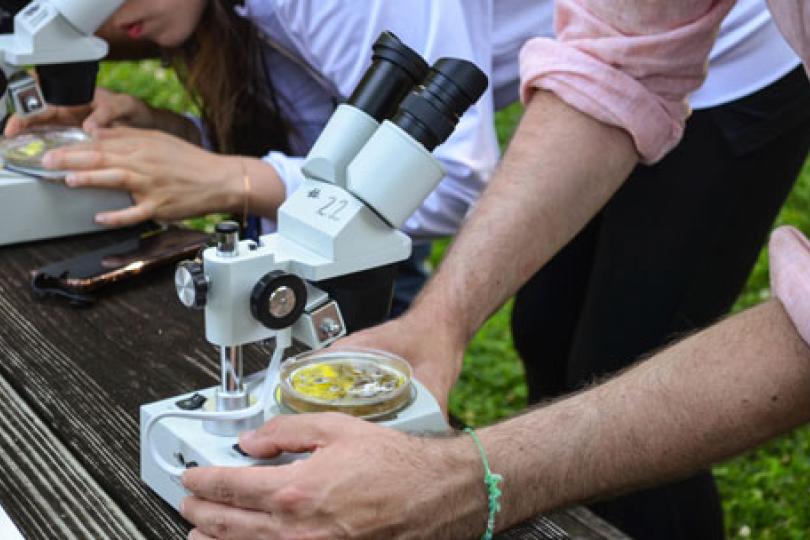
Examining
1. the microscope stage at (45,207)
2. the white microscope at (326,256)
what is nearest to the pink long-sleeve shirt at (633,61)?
the white microscope at (326,256)

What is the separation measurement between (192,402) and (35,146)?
78 cm

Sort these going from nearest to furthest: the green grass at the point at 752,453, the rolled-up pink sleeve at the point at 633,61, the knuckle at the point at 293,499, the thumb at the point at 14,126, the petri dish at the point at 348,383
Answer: the knuckle at the point at 293,499 → the petri dish at the point at 348,383 → the rolled-up pink sleeve at the point at 633,61 → the thumb at the point at 14,126 → the green grass at the point at 752,453

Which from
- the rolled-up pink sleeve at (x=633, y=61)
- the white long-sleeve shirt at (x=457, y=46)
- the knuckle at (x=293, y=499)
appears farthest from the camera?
the white long-sleeve shirt at (x=457, y=46)

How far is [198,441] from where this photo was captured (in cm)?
103

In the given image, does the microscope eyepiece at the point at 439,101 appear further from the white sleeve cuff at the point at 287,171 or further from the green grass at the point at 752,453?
the green grass at the point at 752,453

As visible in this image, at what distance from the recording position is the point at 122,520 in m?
1.03

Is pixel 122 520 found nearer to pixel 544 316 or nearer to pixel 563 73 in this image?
pixel 563 73

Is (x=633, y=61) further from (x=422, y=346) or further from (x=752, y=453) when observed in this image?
(x=752, y=453)

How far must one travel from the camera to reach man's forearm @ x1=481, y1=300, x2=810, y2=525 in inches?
38.6

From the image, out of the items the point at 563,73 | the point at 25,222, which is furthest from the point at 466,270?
the point at 25,222

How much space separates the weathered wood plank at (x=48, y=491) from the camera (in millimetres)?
1011

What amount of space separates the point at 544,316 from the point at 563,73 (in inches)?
25.2

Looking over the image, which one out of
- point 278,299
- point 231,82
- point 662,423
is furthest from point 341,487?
point 231,82

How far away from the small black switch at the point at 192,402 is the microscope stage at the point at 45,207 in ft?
2.18
